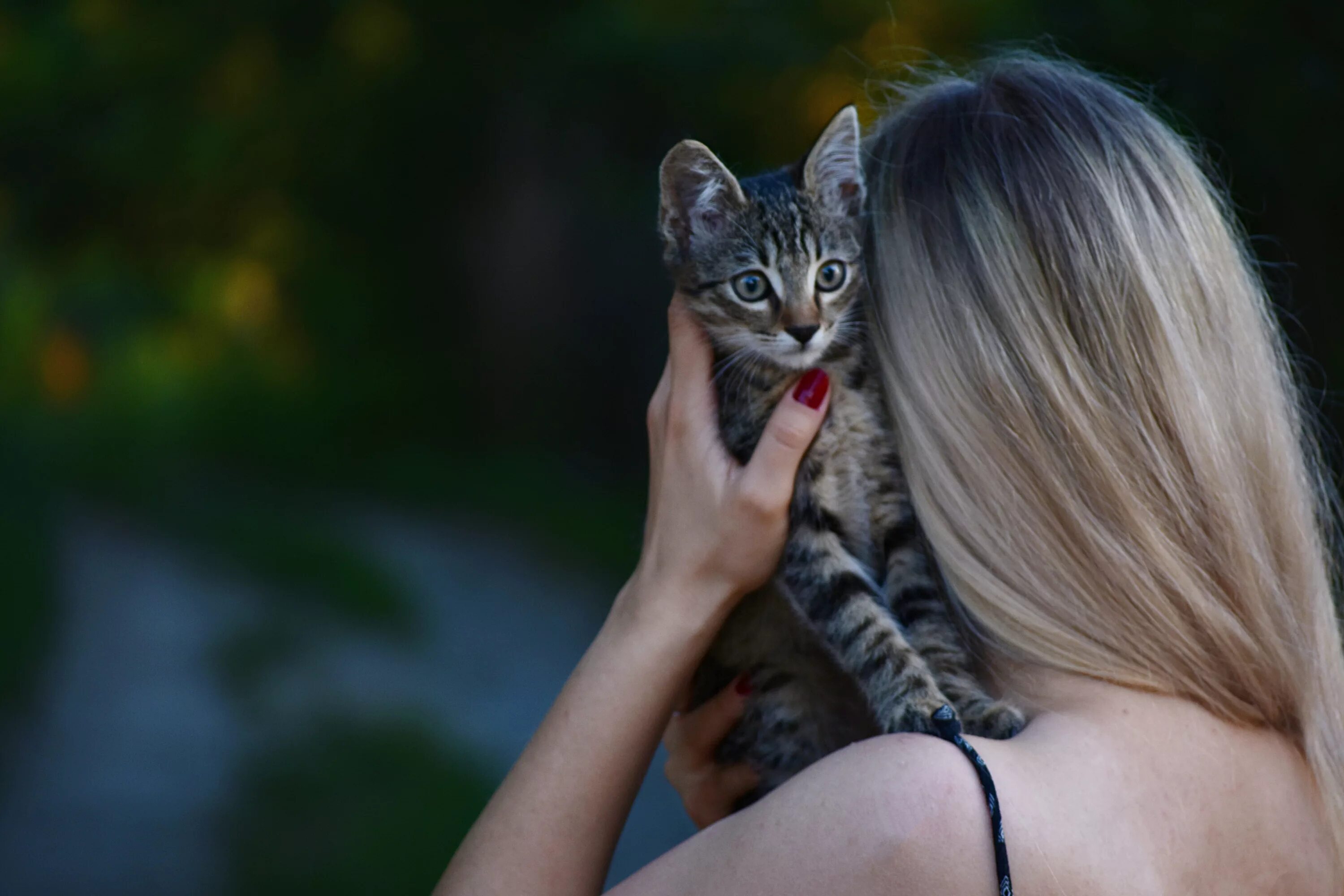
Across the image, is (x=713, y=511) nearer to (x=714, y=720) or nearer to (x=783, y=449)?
(x=783, y=449)

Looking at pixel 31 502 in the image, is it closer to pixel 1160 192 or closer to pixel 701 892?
pixel 701 892

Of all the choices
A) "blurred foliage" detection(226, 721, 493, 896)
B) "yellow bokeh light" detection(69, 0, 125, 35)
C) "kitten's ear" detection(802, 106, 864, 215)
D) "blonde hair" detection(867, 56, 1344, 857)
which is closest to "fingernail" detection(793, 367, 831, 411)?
"blonde hair" detection(867, 56, 1344, 857)

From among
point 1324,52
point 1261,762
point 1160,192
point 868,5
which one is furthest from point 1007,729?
point 868,5

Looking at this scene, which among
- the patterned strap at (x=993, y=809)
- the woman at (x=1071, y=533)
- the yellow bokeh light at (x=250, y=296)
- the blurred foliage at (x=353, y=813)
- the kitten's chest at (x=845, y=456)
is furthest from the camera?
the yellow bokeh light at (x=250, y=296)

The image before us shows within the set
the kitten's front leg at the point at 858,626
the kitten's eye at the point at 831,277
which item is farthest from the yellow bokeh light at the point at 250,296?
Answer: the kitten's front leg at the point at 858,626

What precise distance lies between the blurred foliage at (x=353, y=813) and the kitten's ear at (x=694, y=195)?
7.92 ft

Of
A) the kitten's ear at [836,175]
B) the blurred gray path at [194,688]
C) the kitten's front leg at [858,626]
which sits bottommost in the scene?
the blurred gray path at [194,688]

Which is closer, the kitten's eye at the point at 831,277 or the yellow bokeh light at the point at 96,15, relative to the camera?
the kitten's eye at the point at 831,277

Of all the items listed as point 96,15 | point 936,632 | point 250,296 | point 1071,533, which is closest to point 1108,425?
point 1071,533

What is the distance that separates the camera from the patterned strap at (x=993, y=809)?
102 centimetres

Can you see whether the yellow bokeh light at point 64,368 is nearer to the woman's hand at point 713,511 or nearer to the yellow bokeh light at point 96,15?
the yellow bokeh light at point 96,15

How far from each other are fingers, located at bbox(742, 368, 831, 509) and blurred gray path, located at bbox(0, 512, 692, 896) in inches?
97.5

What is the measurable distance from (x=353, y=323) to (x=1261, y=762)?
10.9 ft

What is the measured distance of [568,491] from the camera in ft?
13.5
